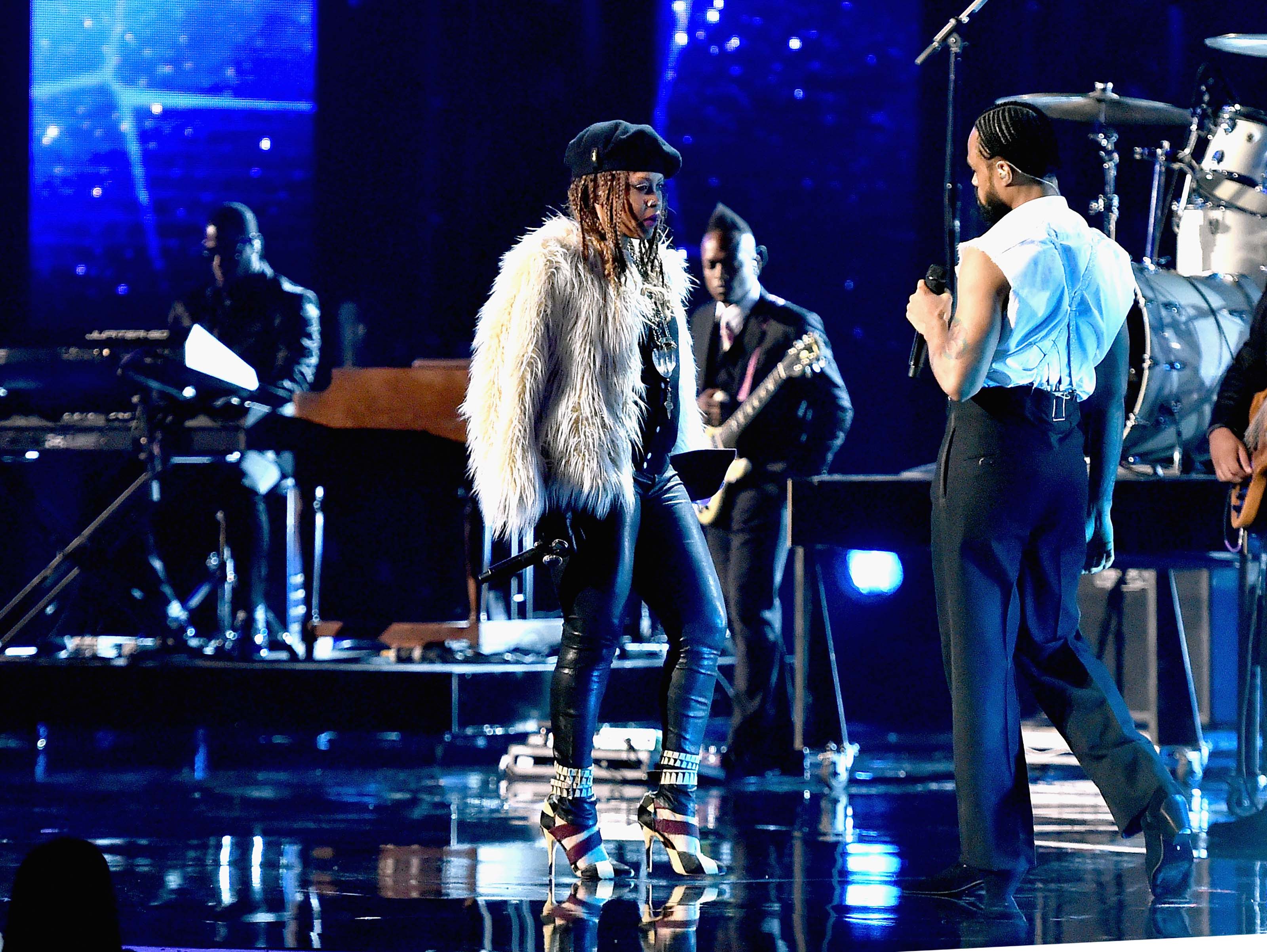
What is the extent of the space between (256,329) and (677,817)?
4.62 meters

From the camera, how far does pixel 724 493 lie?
625 cm

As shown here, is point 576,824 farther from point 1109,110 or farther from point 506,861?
point 1109,110

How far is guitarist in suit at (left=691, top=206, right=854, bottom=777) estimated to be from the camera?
6.15 metres

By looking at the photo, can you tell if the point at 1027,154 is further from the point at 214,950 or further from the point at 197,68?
the point at 197,68

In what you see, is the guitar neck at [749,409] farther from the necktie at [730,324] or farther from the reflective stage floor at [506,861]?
the reflective stage floor at [506,861]

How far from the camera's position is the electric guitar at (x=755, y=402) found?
617cm

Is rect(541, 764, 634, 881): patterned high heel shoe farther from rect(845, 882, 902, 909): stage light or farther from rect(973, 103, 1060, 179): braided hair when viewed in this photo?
rect(973, 103, 1060, 179): braided hair

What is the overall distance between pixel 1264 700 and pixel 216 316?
495 centimetres

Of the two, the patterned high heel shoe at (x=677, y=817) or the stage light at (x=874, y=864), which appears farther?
the stage light at (x=874, y=864)

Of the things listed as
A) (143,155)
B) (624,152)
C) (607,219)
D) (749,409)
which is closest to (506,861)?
(607,219)

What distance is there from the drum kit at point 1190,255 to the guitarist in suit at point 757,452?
42.1 inches

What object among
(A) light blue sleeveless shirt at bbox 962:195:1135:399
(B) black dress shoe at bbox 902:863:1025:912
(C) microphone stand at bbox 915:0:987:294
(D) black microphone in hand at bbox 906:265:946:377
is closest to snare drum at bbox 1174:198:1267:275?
(C) microphone stand at bbox 915:0:987:294

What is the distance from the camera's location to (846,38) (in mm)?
8266

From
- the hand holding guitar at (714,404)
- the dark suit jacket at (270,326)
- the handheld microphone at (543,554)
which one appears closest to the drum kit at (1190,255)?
the hand holding guitar at (714,404)
